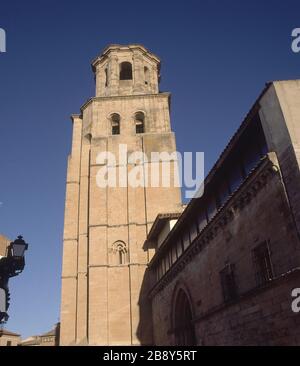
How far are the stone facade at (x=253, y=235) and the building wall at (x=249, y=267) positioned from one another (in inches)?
0.8

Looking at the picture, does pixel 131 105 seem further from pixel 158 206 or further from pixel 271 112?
pixel 271 112

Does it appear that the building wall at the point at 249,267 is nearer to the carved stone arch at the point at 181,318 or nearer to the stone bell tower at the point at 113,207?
the carved stone arch at the point at 181,318

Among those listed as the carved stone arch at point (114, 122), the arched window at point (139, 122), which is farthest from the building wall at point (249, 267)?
the carved stone arch at point (114, 122)

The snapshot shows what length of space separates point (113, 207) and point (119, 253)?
3.05 metres

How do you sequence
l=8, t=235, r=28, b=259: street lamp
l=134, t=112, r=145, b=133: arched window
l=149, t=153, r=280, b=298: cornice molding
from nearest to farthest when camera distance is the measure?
1. l=8, t=235, r=28, b=259: street lamp
2. l=149, t=153, r=280, b=298: cornice molding
3. l=134, t=112, r=145, b=133: arched window

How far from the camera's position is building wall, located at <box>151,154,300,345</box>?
6.94m

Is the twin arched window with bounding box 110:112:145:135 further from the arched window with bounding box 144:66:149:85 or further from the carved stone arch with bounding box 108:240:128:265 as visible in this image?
the carved stone arch with bounding box 108:240:128:265

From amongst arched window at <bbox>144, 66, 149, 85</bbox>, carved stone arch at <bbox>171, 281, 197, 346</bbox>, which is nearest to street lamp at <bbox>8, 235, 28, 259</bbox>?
carved stone arch at <bbox>171, 281, 197, 346</bbox>

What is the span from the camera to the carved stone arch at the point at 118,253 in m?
21.0

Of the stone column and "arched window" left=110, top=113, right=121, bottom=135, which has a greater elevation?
"arched window" left=110, top=113, right=121, bottom=135

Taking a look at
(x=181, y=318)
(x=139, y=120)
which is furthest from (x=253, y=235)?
(x=139, y=120)

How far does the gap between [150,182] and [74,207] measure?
5.50 m

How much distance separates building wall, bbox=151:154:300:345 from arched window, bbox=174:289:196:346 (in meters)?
1.72
